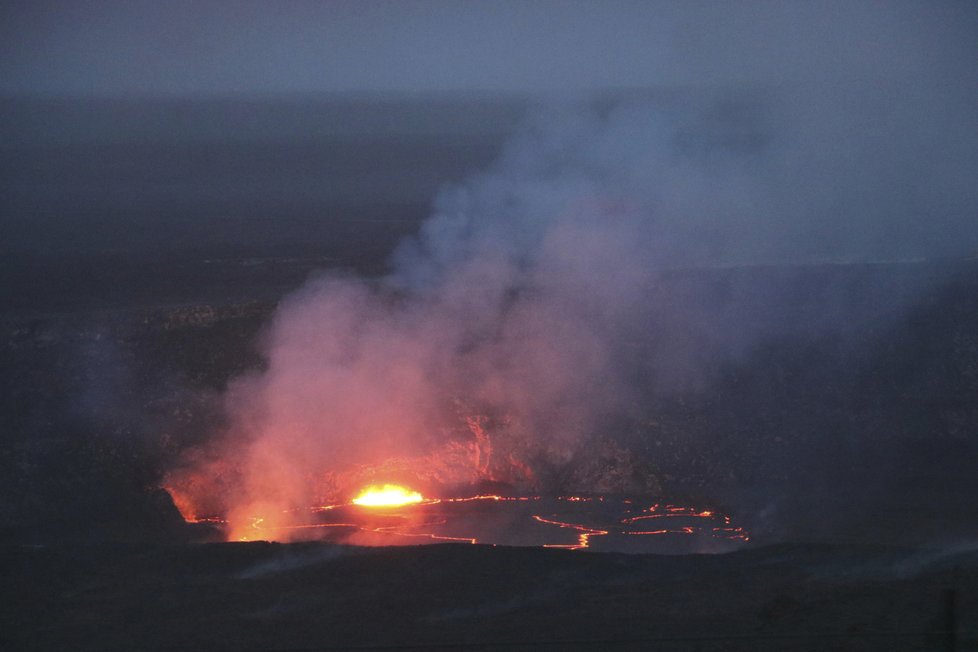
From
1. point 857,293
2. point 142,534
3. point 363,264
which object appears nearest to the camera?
point 142,534

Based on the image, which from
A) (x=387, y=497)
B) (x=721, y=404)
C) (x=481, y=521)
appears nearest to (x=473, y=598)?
(x=481, y=521)

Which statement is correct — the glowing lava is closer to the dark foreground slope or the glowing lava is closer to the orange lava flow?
the orange lava flow

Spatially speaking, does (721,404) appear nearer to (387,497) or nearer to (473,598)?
(387,497)

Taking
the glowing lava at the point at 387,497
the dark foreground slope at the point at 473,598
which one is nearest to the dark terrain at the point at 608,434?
the dark foreground slope at the point at 473,598

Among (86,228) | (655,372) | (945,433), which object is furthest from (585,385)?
(86,228)

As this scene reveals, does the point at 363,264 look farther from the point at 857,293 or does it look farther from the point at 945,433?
the point at 945,433

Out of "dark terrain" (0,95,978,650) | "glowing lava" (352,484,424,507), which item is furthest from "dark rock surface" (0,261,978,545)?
"glowing lava" (352,484,424,507)

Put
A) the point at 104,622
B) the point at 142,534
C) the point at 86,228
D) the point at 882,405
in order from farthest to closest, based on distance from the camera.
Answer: the point at 86,228, the point at 882,405, the point at 142,534, the point at 104,622

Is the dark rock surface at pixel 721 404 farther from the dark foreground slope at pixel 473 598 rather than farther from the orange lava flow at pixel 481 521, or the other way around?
the dark foreground slope at pixel 473 598
